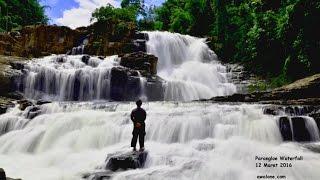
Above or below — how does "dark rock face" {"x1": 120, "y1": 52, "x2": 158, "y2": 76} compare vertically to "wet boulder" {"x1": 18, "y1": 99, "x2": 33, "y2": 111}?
above

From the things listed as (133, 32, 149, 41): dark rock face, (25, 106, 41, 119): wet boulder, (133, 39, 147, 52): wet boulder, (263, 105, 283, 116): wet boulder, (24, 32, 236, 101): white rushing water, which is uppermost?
(133, 32, 149, 41): dark rock face

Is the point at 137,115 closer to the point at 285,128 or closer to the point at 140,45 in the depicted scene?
the point at 285,128

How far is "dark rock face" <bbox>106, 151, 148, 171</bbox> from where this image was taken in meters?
12.2

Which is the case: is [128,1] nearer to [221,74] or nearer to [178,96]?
[221,74]

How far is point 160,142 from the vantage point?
14977 mm

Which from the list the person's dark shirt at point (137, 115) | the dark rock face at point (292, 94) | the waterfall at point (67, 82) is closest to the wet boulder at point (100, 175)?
the person's dark shirt at point (137, 115)

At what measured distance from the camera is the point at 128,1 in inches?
2170

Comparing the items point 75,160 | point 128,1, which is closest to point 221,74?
point 75,160

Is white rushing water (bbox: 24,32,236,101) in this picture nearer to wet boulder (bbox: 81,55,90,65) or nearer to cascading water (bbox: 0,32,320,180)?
wet boulder (bbox: 81,55,90,65)

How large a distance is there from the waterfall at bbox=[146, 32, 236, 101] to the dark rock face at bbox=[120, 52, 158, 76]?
1.43 m

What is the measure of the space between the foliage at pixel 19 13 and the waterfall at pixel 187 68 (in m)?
18.0

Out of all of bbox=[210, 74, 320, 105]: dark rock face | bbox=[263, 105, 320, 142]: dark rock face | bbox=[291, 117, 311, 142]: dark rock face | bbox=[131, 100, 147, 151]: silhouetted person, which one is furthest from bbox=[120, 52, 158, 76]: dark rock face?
bbox=[131, 100, 147, 151]: silhouetted person

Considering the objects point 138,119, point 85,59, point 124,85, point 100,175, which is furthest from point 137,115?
point 85,59

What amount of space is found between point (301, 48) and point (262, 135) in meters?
12.2
